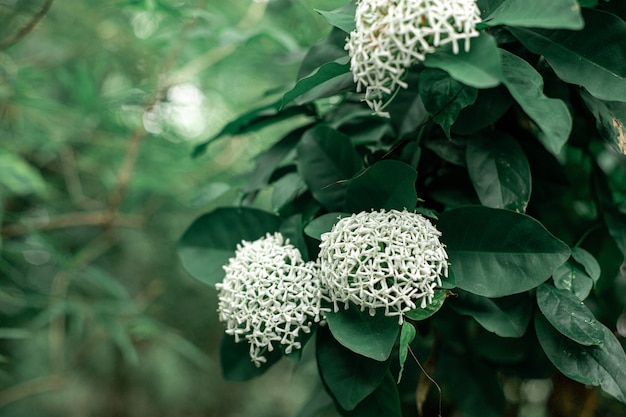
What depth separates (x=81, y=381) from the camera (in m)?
2.11

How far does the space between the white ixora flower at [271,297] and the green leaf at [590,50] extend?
0.98 feet

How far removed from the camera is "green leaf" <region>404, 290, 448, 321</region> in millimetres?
437

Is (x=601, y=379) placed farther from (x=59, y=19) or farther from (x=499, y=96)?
(x=59, y=19)

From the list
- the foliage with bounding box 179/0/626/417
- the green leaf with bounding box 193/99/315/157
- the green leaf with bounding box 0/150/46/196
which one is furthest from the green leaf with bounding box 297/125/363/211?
the green leaf with bounding box 0/150/46/196

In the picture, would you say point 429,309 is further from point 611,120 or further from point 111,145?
point 111,145

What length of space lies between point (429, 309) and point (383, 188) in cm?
12

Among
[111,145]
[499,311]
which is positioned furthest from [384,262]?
[111,145]

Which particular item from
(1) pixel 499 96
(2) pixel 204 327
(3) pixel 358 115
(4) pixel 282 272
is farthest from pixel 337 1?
(2) pixel 204 327

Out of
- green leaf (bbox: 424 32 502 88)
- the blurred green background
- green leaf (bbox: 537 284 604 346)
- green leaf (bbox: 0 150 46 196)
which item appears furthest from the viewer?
the blurred green background

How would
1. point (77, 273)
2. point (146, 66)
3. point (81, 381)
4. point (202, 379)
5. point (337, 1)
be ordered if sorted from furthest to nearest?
point (202, 379) < point (81, 381) < point (146, 66) < point (77, 273) < point (337, 1)

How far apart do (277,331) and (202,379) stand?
2.00 metres

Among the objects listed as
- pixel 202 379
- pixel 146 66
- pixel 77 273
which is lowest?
pixel 202 379

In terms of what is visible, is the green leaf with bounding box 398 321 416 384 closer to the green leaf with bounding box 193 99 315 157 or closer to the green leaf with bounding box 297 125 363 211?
the green leaf with bounding box 297 125 363 211

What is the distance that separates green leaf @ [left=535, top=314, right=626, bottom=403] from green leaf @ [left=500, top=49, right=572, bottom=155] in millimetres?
206
